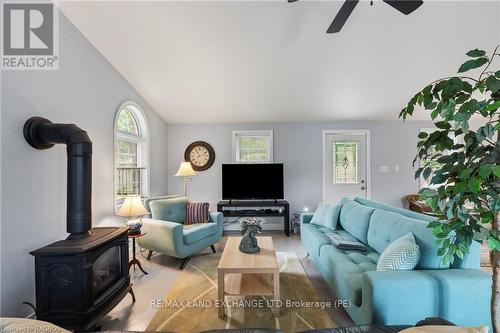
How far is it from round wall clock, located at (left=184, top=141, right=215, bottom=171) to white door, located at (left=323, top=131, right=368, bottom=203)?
2318 mm

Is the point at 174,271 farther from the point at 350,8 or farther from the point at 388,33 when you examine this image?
the point at 388,33

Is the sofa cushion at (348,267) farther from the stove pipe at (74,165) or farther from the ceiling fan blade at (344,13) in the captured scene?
the stove pipe at (74,165)

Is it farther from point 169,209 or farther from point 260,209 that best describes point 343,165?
point 169,209

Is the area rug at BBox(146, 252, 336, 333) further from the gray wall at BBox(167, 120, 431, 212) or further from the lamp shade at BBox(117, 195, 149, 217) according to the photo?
the gray wall at BBox(167, 120, 431, 212)

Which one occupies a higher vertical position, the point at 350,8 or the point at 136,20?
the point at 136,20

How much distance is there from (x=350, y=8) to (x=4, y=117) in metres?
2.80

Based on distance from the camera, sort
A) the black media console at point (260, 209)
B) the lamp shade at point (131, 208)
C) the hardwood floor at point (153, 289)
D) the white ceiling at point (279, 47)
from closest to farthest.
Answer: the hardwood floor at point (153, 289)
the white ceiling at point (279, 47)
the lamp shade at point (131, 208)
the black media console at point (260, 209)

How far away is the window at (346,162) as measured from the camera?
15.4 feet

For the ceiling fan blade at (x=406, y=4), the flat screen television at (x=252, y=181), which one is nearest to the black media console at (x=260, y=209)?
the flat screen television at (x=252, y=181)

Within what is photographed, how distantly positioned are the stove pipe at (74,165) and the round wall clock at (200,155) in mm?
2725

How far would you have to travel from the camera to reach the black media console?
4211mm

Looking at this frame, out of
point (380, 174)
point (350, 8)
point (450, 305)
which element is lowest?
point (450, 305)

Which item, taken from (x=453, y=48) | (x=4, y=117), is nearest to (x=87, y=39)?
(x=4, y=117)

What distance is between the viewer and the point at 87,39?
2.67 meters
